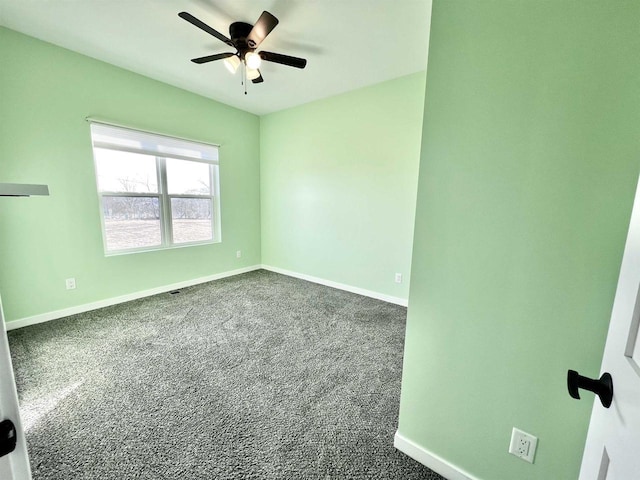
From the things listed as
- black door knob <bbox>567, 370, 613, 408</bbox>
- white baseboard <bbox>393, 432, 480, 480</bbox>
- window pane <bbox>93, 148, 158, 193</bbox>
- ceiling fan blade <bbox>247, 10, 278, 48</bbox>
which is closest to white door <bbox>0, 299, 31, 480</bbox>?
black door knob <bbox>567, 370, 613, 408</bbox>

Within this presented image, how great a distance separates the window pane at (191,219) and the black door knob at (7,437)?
11.4ft

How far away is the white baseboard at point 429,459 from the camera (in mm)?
1191

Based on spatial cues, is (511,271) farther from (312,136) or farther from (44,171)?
(44,171)

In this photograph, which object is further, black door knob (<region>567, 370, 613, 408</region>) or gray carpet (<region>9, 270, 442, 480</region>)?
gray carpet (<region>9, 270, 442, 480</region>)

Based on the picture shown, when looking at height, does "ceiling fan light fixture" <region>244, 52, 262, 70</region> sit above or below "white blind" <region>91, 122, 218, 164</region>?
above

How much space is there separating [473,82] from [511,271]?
0.73 metres

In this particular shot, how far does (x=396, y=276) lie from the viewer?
10.9ft

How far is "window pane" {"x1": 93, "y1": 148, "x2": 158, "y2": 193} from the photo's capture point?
2.93 metres

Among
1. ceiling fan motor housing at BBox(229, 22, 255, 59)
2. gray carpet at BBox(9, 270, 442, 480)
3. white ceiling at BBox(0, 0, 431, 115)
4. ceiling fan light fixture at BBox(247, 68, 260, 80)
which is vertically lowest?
gray carpet at BBox(9, 270, 442, 480)

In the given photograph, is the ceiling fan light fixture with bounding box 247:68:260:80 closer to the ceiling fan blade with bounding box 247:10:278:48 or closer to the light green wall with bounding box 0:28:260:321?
the ceiling fan blade with bounding box 247:10:278:48

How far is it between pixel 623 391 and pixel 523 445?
2.37ft

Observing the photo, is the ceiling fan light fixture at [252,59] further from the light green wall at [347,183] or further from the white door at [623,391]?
the white door at [623,391]

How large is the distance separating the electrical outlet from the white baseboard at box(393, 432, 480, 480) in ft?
0.83

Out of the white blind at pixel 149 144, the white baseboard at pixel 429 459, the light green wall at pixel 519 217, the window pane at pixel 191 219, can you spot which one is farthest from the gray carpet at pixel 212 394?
the white blind at pixel 149 144
